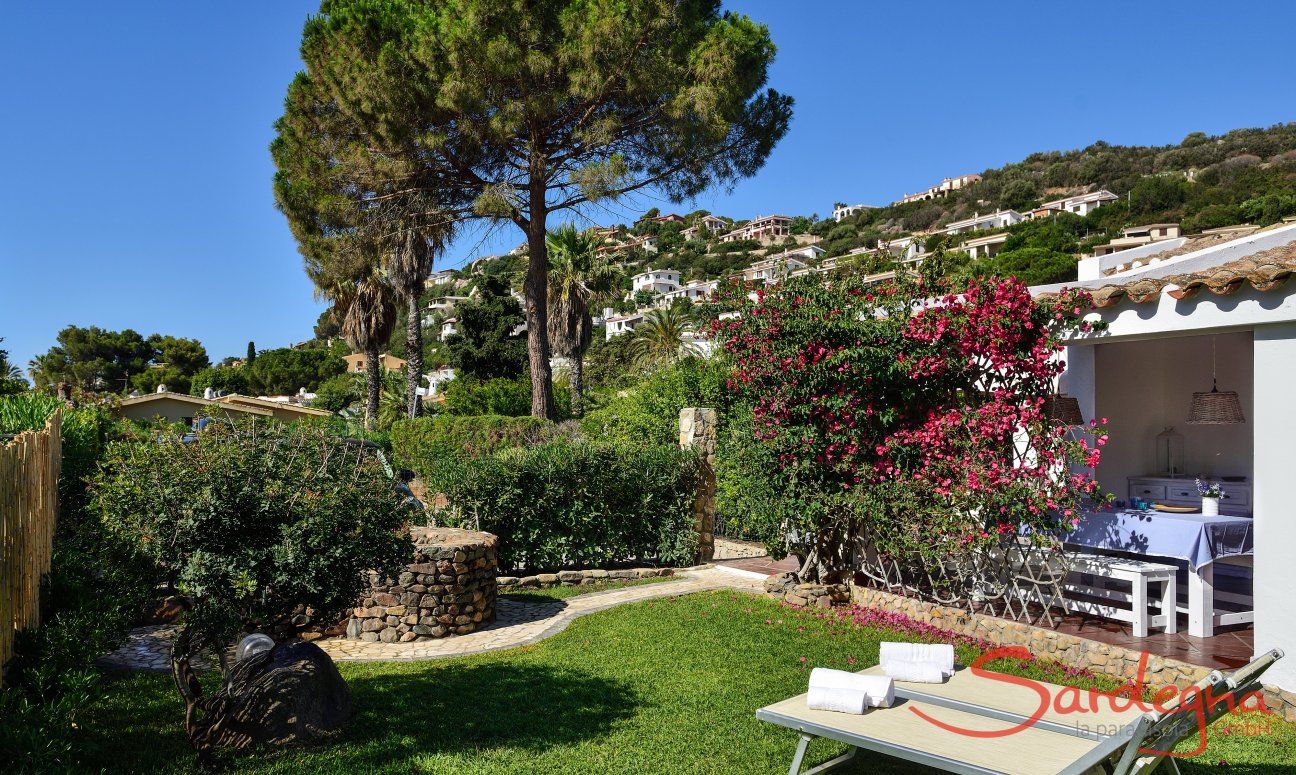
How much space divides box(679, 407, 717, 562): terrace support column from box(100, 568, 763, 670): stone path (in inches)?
54.5

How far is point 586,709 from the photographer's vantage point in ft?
19.1

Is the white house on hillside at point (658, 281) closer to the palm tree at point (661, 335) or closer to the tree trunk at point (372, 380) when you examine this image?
the palm tree at point (661, 335)

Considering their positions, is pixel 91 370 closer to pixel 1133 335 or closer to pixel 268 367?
pixel 268 367

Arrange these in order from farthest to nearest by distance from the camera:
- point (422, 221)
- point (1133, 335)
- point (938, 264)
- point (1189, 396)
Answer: point (422, 221) < point (1189, 396) < point (938, 264) < point (1133, 335)

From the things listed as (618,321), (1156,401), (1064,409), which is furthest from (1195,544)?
(618,321)

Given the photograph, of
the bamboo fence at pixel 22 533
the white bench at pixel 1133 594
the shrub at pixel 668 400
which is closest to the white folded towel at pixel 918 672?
the white bench at pixel 1133 594

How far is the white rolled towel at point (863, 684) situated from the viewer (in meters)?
4.30

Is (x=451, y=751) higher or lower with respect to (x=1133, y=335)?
lower

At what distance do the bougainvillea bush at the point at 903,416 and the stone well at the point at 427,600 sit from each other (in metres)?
3.24

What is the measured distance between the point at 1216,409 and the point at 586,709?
7.58 meters

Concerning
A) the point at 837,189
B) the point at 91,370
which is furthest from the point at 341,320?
the point at 837,189

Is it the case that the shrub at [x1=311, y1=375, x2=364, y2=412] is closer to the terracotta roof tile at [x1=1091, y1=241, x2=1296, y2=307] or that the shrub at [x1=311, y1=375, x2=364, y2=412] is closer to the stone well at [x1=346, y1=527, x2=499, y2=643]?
the stone well at [x1=346, y1=527, x2=499, y2=643]

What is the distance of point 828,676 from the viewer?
14.3 feet

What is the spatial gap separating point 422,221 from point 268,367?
175 feet
